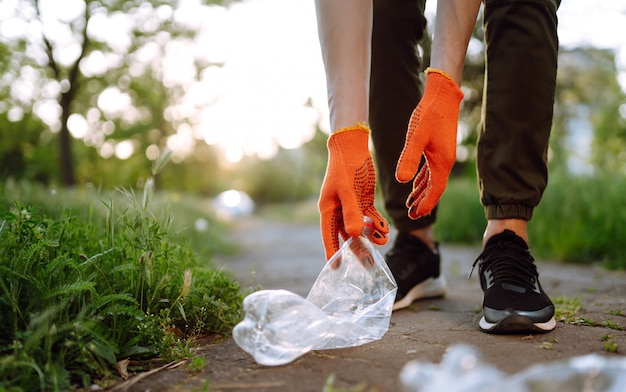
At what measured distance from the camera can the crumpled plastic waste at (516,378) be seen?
736mm

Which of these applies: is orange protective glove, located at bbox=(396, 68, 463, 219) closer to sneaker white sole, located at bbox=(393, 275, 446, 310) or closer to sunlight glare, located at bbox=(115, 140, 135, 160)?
sneaker white sole, located at bbox=(393, 275, 446, 310)

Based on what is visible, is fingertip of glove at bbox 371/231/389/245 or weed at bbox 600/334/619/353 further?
fingertip of glove at bbox 371/231/389/245

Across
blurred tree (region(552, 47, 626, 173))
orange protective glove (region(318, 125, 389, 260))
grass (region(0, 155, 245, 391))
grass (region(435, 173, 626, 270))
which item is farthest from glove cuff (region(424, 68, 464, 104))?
blurred tree (region(552, 47, 626, 173))

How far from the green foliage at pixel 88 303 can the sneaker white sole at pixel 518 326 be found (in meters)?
0.82

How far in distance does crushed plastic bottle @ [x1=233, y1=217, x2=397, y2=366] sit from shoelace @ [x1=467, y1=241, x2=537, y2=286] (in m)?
0.35

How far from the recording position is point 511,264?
5.28 ft

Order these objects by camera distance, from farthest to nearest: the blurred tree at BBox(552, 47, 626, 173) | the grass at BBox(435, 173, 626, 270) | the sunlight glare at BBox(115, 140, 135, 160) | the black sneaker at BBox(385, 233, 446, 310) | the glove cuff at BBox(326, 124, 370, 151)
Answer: the sunlight glare at BBox(115, 140, 135, 160), the blurred tree at BBox(552, 47, 626, 173), the grass at BBox(435, 173, 626, 270), the black sneaker at BBox(385, 233, 446, 310), the glove cuff at BBox(326, 124, 370, 151)

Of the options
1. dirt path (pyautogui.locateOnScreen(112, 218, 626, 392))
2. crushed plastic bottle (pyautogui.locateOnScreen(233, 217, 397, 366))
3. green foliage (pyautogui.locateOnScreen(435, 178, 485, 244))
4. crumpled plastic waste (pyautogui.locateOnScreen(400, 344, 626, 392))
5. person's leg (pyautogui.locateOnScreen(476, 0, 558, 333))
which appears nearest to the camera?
crumpled plastic waste (pyautogui.locateOnScreen(400, 344, 626, 392))

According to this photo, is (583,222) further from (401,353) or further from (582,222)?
(401,353)

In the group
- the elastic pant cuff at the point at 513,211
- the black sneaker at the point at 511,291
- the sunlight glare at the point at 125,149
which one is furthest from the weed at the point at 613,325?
the sunlight glare at the point at 125,149

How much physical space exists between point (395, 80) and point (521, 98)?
593mm

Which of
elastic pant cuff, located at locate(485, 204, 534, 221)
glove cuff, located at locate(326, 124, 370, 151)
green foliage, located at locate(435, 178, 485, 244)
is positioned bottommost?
green foliage, located at locate(435, 178, 485, 244)

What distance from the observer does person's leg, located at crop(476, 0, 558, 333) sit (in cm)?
167

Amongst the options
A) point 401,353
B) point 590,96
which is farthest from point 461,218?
point 590,96
